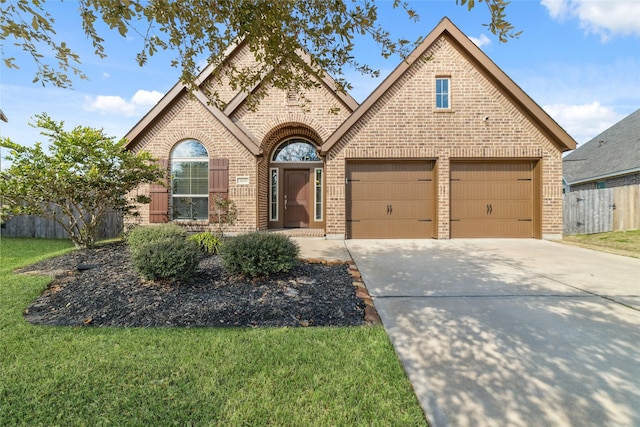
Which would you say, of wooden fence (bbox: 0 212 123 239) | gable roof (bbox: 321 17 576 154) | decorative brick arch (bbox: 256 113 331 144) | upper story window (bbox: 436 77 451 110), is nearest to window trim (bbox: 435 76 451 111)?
upper story window (bbox: 436 77 451 110)

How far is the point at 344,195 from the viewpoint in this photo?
8.58 m

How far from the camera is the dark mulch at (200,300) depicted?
Result: 3131mm

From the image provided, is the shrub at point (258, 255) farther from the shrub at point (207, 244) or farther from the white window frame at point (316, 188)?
the white window frame at point (316, 188)

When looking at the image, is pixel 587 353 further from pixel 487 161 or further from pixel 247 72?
pixel 487 161

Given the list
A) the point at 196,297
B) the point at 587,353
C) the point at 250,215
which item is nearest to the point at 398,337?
the point at 587,353

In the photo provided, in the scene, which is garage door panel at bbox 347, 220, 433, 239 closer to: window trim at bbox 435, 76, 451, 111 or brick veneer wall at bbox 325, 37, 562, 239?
brick veneer wall at bbox 325, 37, 562, 239

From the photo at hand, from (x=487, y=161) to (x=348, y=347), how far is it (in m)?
8.26

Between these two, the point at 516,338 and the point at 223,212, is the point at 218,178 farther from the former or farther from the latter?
the point at 516,338

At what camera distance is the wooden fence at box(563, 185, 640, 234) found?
1055 cm

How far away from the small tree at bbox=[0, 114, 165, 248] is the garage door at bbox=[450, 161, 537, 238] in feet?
28.5

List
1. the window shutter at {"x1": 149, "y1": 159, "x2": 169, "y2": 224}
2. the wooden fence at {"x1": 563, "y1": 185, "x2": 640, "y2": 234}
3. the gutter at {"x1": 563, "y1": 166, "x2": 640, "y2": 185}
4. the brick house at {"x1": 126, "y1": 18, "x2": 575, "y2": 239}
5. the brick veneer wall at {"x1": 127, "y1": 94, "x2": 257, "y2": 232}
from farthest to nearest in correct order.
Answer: the gutter at {"x1": 563, "y1": 166, "x2": 640, "y2": 185} → the wooden fence at {"x1": 563, "y1": 185, "x2": 640, "y2": 234} → the brick veneer wall at {"x1": 127, "y1": 94, "x2": 257, "y2": 232} → the window shutter at {"x1": 149, "y1": 159, "x2": 169, "y2": 224} → the brick house at {"x1": 126, "y1": 18, "x2": 575, "y2": 239}

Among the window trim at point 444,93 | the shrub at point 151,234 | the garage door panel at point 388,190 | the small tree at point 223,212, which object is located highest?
the window trim at point 444,93

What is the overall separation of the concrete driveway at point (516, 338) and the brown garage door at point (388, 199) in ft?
11.3

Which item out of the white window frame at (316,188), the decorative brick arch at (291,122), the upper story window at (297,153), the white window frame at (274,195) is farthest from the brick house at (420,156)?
the white window frame at (316,188)
